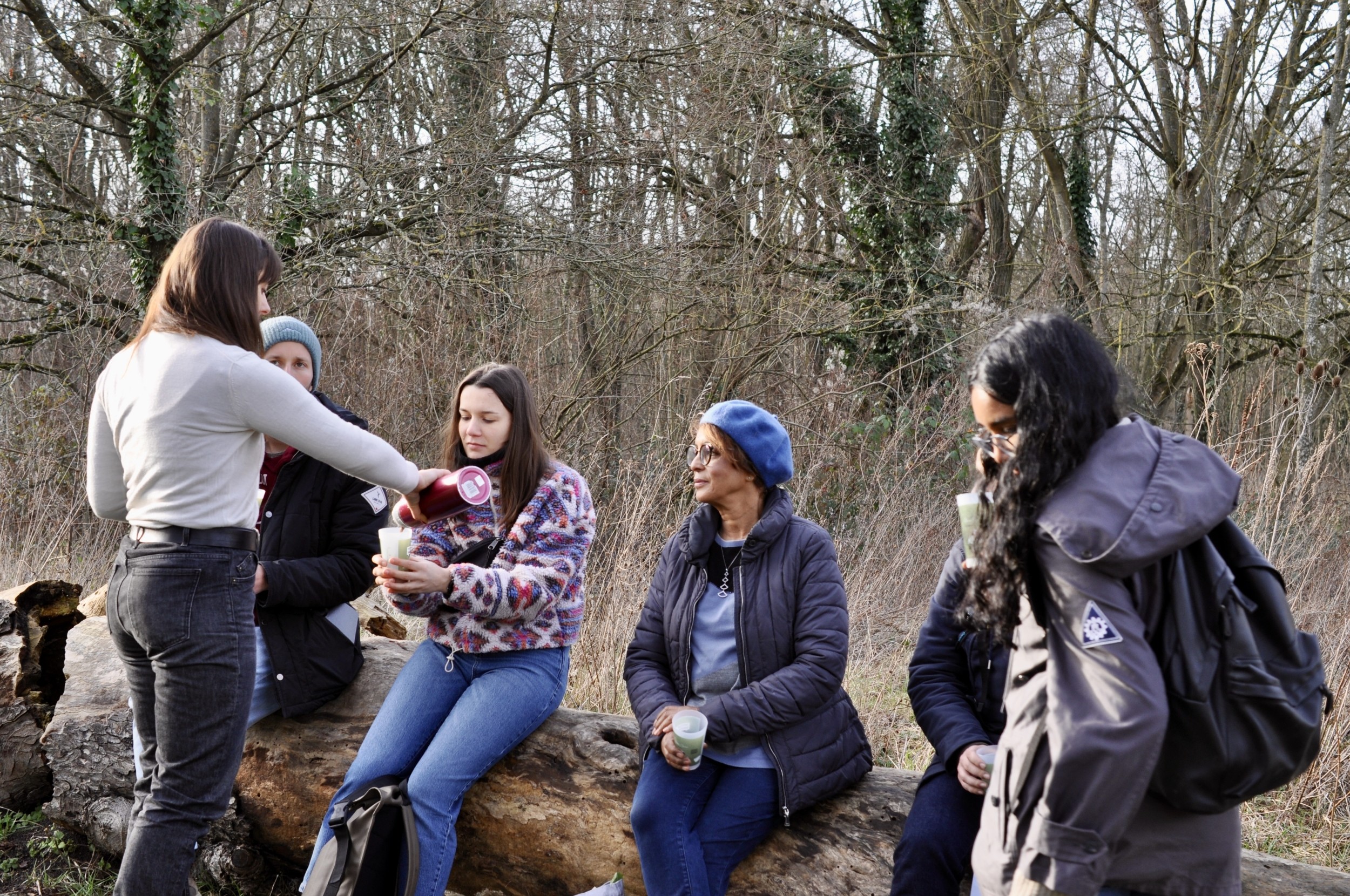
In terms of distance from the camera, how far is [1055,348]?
5.92 feet

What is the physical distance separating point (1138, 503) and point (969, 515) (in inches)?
15.6

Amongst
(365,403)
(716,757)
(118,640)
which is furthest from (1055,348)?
(365,403)

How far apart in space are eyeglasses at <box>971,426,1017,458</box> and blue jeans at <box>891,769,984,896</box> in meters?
0.94

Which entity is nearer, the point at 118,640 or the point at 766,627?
the point at 118,640

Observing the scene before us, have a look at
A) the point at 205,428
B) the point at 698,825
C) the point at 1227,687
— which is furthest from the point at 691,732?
the point at 205,428

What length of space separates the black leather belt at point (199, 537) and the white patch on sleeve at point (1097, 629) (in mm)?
1924

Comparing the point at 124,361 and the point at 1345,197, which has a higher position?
the point at 1345,197

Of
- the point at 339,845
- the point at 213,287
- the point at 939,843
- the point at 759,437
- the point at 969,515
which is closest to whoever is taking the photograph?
the point at 969,515

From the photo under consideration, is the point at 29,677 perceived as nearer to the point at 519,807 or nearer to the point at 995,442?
the point at 519,807

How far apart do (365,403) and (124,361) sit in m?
5.54

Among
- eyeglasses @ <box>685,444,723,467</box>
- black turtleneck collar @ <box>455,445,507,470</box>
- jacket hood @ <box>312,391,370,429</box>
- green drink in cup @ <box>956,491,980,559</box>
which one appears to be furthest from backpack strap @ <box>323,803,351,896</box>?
green drink in cup @ <box>956,491,980,559</box>

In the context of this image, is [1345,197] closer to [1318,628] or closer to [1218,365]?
[1218,365]

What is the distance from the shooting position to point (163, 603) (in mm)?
2441

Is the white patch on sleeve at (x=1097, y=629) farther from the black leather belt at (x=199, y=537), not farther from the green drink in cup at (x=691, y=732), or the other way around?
the black leather belt at (x=199, y=537)
